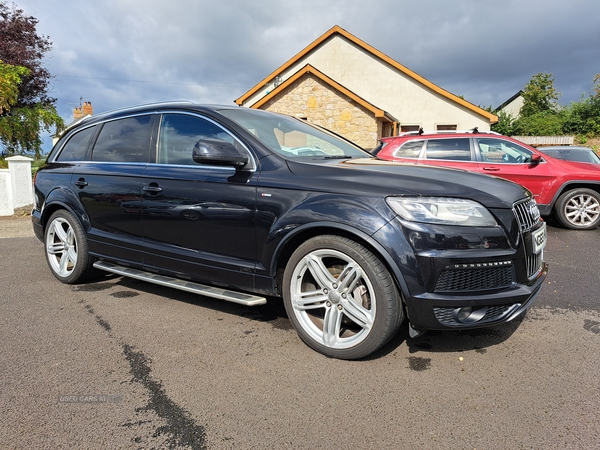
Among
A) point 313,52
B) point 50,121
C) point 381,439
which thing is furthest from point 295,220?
point 313,52

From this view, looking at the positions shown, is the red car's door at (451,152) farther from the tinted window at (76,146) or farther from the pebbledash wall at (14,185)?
the pebbledash wall at (14,185)

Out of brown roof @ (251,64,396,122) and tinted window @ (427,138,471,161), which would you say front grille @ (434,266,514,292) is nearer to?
tinted window @ (427,138,471,161)

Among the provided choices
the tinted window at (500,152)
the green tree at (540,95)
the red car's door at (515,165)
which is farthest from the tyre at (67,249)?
the green tree at (540,95)

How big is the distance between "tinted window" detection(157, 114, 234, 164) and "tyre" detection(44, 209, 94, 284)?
139 centimetres

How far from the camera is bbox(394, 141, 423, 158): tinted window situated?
→ 26.5 feet

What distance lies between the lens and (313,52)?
22891 millimetres

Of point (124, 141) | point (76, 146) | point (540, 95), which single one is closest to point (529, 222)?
point (124, 141)

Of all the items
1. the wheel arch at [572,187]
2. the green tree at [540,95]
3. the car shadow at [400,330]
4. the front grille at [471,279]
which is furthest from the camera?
the green tree at [540,95]

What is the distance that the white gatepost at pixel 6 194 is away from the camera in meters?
9.84

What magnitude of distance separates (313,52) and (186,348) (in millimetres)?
22349

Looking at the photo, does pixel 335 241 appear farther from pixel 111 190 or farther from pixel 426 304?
pixel 111 190

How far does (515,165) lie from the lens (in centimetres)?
782

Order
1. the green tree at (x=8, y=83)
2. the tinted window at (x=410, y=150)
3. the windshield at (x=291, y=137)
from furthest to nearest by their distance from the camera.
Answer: the green tree at (x=8, y=83) → the tinted window at (x=410, y=150) → the windshield at (x=291, y=137)

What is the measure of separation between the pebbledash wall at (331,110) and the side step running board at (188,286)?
13.5 m
